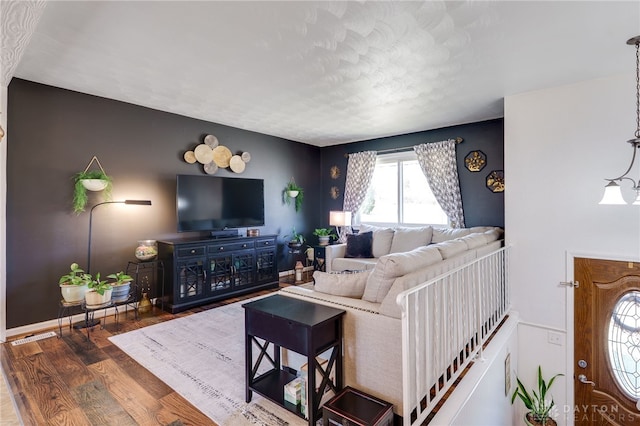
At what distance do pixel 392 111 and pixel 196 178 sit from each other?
2923mm

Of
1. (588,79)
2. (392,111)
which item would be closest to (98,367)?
(392,111)

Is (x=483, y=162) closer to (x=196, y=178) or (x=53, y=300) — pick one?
(x=196, y=178)

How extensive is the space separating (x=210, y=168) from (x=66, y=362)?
301 centimetres

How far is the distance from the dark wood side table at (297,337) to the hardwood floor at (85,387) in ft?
1.51

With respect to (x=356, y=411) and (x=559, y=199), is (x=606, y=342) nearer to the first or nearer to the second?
(x=559, y=199)

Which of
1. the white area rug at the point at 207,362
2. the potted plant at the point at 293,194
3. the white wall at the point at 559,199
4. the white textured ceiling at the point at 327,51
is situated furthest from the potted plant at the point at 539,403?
the potted plant at the point at 293,194

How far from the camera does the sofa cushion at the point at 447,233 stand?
177 inches

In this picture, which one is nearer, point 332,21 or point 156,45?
point 332,21

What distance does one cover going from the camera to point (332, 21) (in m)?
2.16

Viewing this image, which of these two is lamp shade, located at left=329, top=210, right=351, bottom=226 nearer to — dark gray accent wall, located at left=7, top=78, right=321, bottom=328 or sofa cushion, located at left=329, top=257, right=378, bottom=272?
sofa cushion, located at left=329, top=257, right=378, bottom=272

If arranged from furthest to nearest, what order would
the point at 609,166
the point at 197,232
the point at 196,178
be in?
the point at 197,232 < the point at 196,178 < the point at 609,166

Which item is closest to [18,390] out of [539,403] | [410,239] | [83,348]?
[83,348]

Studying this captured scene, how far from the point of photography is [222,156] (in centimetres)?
497

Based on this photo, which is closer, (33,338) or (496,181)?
(33,338)
